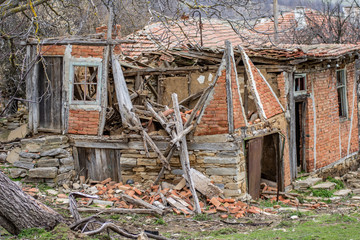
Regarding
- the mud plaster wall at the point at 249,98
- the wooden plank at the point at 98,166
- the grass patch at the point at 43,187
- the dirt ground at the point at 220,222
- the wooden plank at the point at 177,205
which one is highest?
the mud plaster wall at the point at 249,98

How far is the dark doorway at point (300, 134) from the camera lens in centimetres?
1373

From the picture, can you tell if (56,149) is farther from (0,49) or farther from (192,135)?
(0,49)

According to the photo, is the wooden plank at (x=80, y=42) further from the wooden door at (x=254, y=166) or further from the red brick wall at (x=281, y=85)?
the red brick wall at (x=281, y=85)

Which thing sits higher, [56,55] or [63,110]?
[56,55]

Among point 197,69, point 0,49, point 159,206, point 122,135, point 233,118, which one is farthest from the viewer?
point 0,49

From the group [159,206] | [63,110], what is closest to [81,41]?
[63,110]

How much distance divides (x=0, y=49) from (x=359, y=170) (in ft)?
41.5

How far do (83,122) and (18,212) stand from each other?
5431 millimetres

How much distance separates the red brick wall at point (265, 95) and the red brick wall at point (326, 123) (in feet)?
6.40

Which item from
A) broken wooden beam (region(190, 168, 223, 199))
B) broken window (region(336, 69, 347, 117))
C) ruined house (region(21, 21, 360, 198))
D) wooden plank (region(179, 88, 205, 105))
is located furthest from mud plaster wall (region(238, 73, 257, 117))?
broken window (region(336, 69, 347, 117))

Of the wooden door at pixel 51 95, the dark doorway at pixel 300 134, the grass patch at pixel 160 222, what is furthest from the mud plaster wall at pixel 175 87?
the grass patch at pixel 160 222

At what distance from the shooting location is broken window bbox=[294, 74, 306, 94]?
1332 cm

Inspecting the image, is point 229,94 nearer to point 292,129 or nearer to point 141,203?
point 141,203

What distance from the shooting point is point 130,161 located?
11.3m
